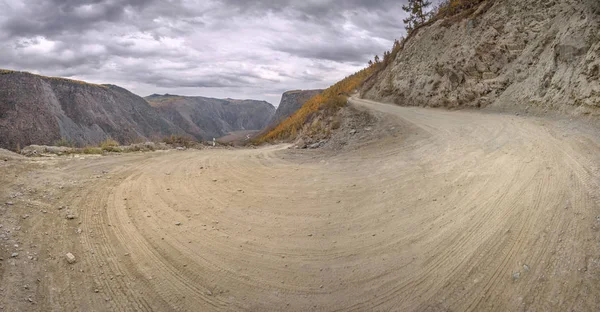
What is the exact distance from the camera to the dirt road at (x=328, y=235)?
2.94m

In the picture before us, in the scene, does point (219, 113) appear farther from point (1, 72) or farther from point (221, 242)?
point (221, 242)

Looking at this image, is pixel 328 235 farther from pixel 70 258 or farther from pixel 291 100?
pixel 291 100

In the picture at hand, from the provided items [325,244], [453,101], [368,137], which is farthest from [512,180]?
[453,101]

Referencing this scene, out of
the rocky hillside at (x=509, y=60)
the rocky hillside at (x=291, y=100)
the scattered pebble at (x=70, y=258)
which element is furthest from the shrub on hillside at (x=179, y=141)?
the rocky hillside at (x=291, y=100)

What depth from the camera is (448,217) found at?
4184 millimetres

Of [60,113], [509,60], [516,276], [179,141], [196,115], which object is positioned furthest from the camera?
[196,115]

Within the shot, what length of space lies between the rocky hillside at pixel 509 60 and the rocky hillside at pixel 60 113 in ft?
128

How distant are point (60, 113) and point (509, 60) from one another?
80.4 m

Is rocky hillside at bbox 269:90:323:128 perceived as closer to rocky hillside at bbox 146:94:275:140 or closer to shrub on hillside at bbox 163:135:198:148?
rocky hillside at bbox 146:94:275:140

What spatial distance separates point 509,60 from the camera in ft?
36.5

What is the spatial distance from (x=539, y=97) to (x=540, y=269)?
7.60 m

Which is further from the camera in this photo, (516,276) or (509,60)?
(509,60)

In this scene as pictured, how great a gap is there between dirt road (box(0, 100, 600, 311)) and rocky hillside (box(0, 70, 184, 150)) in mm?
41911

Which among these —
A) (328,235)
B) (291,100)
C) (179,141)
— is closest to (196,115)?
(291,100)
